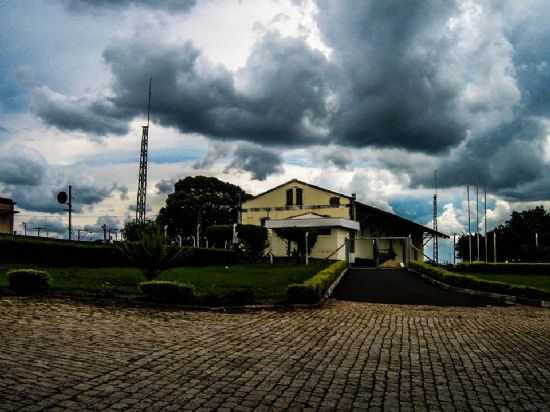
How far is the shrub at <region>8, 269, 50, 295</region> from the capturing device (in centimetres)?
1639

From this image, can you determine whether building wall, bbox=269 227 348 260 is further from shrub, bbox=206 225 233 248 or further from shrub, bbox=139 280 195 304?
shrub, bbox=139 280 195 304

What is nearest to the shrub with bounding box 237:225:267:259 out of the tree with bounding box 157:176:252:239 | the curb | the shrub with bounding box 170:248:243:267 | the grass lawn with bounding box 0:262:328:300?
the shrub with bounding box 170:248:243:267

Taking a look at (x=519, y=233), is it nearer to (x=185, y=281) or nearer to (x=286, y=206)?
(x=286, y=206)

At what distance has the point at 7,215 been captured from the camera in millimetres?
47531

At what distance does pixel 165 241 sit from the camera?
62.7 feet

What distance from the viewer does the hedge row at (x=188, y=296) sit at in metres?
15.6

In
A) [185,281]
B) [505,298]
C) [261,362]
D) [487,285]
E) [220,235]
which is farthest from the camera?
[220,235]

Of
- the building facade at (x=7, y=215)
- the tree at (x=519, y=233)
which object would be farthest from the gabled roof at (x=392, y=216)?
the building facade at (x=7, y=215)

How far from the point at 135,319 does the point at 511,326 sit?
8489 mm

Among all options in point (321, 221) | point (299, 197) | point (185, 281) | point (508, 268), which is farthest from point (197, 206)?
point (185, 281)

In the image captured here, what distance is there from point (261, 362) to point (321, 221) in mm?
37157

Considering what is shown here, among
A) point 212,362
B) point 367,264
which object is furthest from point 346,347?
point 367,264

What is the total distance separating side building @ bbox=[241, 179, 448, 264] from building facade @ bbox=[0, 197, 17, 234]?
63.1 feet

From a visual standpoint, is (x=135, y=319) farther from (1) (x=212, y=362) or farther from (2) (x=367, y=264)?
(2) (x=367, y=264)
